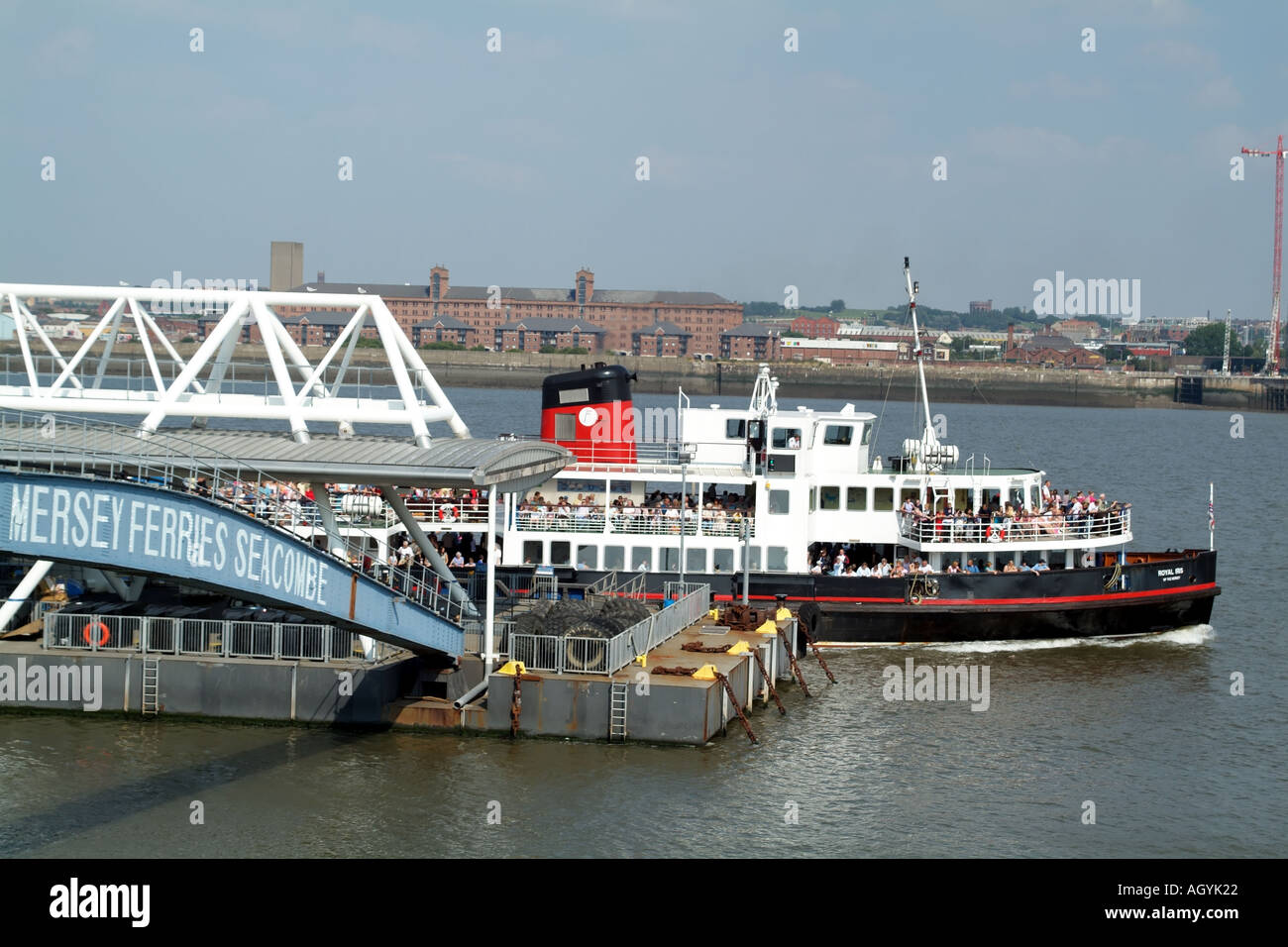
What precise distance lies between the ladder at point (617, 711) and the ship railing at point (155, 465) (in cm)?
357

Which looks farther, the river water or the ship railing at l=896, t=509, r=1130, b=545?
the ship railing at l=896, t=509, r=1130, b=545

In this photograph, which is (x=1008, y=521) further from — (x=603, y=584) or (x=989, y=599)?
(x=603, y=584)

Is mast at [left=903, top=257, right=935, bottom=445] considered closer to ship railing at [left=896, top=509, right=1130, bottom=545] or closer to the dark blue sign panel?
ship railing at [left=896, top=509, right=1130, bottom=545]

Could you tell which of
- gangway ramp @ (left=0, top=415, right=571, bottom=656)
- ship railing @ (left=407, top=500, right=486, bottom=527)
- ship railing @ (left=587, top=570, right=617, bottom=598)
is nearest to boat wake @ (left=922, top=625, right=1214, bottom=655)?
ship railing @ (left=587, top=570, right=617, bottom=598)

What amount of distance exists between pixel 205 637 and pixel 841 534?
1727 centimetres

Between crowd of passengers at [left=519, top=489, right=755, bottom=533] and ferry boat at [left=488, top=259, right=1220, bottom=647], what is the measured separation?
40 millimetres

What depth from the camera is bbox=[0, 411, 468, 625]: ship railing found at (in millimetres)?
22125

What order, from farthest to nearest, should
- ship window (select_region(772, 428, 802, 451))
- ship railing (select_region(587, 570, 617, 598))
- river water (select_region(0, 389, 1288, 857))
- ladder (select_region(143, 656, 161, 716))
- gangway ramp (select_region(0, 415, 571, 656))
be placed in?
ship window (select_region(772, 428, 802, 451)) < ship railing (select_region(587, 570, 617, 598)) < ladder (select_region(143, 656, 161, 716)) < river water (select_region(0, 389, 1288, 857)) < gangway ramp (select_region(0, 415, 571, 656))

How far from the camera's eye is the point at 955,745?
30.1 m

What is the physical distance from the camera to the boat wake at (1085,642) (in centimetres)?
3881

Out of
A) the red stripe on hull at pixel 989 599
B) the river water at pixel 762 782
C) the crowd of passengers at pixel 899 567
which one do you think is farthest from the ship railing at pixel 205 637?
the crowd of passengers at pixel 899 567

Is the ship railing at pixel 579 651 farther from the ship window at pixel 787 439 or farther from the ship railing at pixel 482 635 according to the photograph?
the ship window at pixel 787 439
